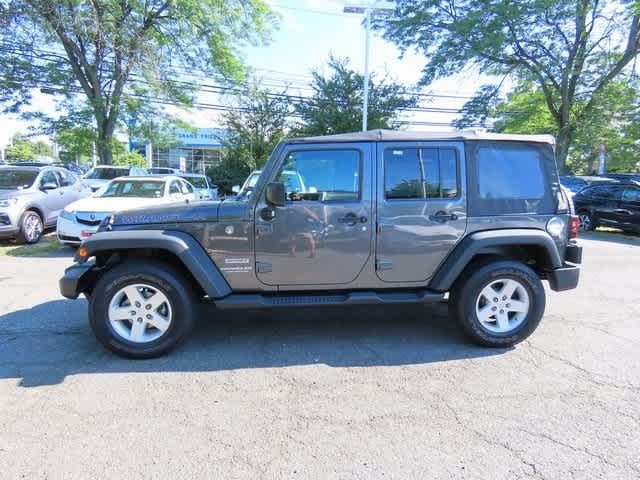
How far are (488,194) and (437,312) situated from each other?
5.42ft

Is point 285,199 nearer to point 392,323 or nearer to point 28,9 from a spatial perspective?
point 392,323

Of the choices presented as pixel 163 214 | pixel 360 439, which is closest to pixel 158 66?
pixel 163 214

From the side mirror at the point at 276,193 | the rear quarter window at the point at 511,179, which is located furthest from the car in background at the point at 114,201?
the rear quarter window at the point at 511,179

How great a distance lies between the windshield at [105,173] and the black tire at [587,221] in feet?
54.9

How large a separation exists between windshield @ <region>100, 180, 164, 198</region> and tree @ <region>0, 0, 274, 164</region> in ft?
27.7

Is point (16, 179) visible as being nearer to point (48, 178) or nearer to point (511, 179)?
point (48, 178)

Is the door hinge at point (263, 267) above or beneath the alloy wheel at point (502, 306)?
above

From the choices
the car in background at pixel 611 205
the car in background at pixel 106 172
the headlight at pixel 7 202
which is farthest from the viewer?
the car in background at pixel 106 172

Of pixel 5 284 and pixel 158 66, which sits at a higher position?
pixel 158 66

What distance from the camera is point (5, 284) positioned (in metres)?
5.76

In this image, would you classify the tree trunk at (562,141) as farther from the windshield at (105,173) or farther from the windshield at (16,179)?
the windshield at (16,179)

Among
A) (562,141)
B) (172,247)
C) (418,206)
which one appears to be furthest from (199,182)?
(562,141)

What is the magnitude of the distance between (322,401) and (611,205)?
538 inches

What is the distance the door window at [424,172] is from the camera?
3734 millimetres
